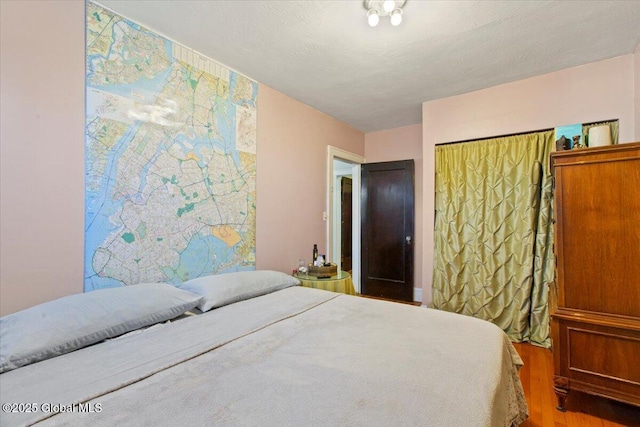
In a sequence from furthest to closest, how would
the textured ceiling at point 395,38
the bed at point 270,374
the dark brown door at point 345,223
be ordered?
the dark brown door at point 345,223, the textured ceiling at point 395,38, the bed at point 270,374

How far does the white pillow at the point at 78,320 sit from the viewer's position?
3.79 ft

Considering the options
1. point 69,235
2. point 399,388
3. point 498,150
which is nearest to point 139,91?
point 69,235

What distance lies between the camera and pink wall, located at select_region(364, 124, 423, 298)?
420 centimetres

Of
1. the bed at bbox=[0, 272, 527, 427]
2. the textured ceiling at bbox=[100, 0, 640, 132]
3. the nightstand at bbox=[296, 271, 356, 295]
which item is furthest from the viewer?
the nightstand at bbox=[296, 271, 356, 295]

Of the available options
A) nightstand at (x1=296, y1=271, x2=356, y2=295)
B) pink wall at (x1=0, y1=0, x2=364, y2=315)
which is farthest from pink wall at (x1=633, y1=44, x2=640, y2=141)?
pink wall at (x1=0, y1=0, x2=364, y2=315)

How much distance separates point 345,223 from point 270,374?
4.85 metres

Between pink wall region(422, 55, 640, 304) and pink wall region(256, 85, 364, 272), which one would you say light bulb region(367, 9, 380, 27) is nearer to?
pink wall region(256, 85, 364, 272)

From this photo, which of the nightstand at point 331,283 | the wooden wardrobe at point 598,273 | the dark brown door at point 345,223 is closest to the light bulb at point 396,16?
the wooden wardrobe at point 598,273

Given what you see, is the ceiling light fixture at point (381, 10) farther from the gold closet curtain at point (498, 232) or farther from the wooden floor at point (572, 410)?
the wooden floor at point (572, 410)

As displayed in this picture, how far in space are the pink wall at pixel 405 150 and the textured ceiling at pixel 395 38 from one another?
125 cm

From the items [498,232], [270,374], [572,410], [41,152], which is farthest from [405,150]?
[41,152]

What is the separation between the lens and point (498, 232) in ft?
9.84

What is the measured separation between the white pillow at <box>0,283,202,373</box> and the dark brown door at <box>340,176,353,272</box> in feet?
14.0

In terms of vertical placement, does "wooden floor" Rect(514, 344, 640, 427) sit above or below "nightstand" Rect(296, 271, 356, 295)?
below
